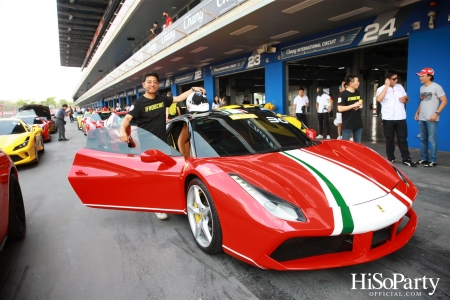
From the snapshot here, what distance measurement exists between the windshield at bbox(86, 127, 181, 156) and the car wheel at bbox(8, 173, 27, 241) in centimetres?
81

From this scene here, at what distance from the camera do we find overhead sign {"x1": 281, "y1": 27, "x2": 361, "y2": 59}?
8.93m

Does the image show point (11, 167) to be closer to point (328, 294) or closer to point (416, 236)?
point (328, 294)

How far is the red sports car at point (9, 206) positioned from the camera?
2479 millimetres

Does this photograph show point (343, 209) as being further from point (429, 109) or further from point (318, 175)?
point (429, 109)

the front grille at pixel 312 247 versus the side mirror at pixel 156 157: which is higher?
the side mirror at pixel 156 157

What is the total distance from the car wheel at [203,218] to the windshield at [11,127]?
7.05m

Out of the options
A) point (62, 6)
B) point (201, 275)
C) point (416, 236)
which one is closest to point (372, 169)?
point (416, 236)

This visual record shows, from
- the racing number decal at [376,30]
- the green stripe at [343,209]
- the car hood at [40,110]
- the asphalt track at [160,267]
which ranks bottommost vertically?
the asphalt track at [160,267]

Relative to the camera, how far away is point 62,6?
27.8 meters

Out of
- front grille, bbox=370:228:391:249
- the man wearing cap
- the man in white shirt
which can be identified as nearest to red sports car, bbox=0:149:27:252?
front grille, bbox=370:228:391:249

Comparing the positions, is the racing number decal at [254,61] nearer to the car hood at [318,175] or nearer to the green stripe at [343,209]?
the car hood at [318,175]

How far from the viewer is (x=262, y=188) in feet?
6.75

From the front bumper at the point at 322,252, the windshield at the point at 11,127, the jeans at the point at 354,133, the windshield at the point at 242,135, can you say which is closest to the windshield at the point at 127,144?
the windshield at the point at 242,135

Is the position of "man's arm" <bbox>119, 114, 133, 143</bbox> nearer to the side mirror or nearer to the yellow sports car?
the side mirror
